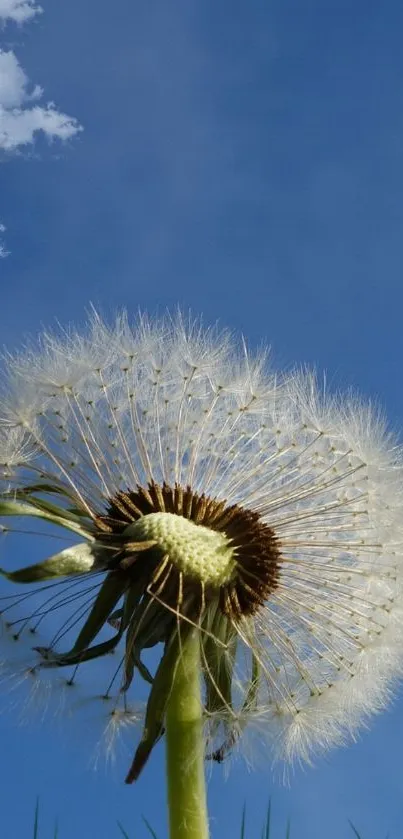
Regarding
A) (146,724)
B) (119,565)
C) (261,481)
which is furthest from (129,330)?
(146,724)

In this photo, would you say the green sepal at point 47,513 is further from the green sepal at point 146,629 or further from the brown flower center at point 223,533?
the green sepal at point 146,629

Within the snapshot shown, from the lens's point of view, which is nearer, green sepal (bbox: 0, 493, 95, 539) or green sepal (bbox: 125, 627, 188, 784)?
green sepal (bbox: 125, 627, 188, 784)

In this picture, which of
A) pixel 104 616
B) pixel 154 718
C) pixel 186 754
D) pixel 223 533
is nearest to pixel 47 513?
pixel 104 616

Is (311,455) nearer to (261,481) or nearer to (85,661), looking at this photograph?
(261,481)

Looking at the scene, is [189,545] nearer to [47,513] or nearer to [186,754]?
[47,513]

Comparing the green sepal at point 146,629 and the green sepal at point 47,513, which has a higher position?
the green sepal at point 47,513

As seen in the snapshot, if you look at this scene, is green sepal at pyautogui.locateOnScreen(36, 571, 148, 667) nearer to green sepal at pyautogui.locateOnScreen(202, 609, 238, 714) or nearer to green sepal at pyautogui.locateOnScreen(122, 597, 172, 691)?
green sepal at pyautogui.locateOnScreen(122, 597, 172, 691)

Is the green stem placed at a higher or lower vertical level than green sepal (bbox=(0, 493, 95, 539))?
lower

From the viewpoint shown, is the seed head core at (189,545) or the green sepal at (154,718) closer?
the green sepal at (154,718)
